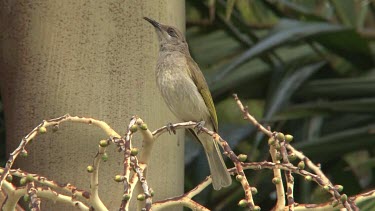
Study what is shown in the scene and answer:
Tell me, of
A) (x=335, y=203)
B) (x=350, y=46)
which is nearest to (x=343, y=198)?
(x=335, y=203)

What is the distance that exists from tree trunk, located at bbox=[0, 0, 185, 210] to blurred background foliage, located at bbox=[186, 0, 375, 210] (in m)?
1.44

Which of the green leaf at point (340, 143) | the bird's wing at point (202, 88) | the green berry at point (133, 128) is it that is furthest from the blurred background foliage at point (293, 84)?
the green berry at point (133, 128)

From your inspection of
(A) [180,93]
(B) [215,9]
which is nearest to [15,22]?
(A) [180,93]

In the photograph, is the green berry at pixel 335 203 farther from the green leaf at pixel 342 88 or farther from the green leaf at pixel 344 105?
the green leaf at pixel 342 88

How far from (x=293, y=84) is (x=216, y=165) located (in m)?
1.33

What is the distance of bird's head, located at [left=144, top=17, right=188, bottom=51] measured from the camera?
3404mm

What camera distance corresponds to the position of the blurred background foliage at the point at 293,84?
16.2ft

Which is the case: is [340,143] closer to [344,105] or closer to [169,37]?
[344,105]

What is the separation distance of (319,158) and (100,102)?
1986mm

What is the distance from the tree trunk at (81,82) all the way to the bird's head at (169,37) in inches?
1.6

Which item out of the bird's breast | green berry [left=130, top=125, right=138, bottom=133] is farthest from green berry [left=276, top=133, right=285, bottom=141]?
the bird's breast

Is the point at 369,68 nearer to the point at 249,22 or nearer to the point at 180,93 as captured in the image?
the point at 249,22

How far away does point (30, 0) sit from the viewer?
3.34m

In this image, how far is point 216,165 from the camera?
3979 mm
